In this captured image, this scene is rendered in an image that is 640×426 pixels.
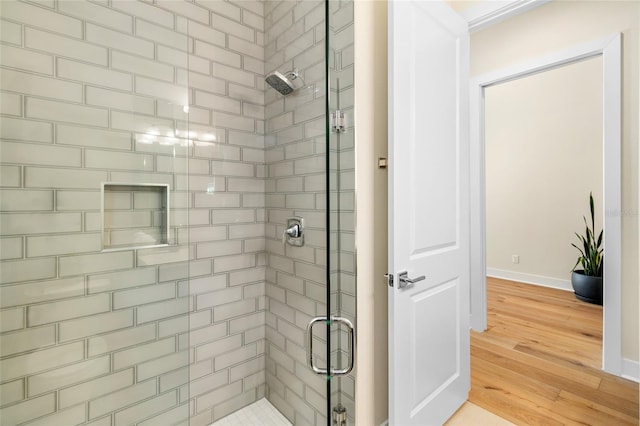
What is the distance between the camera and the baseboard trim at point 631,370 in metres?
1.87

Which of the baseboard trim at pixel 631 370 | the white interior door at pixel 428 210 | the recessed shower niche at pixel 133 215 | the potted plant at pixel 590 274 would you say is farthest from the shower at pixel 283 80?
the potted plant at pixel 590 274

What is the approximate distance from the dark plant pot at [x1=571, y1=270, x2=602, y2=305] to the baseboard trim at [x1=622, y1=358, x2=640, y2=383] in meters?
1.34

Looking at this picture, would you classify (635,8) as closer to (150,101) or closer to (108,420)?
(150,101)

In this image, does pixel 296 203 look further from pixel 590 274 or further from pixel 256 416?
pixel 590 274

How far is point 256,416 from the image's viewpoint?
5.22 feet

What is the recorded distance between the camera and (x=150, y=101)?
1.24 meters

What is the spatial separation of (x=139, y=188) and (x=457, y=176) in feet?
4.87

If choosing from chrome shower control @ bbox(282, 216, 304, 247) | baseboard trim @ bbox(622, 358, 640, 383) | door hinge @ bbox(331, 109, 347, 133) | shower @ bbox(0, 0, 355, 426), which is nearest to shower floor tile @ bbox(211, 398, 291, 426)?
shower @ bbox(0, 0, 355, 426)

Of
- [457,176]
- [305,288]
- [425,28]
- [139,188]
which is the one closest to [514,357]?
[457,176]

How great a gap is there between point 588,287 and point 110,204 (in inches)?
162

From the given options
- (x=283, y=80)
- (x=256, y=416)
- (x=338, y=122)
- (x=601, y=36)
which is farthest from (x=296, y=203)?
(x=601, y=36)

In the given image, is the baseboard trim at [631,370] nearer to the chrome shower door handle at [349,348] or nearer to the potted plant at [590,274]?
the potted plant at [590,274]

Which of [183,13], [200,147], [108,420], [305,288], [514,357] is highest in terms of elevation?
[183,13]

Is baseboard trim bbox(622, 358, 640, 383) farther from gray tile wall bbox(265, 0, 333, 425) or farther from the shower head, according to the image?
the shower head
